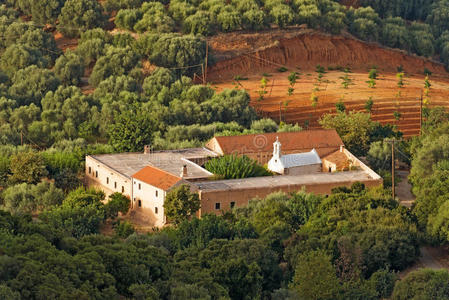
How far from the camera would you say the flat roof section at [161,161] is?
218 feet

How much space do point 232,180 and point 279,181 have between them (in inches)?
97.9

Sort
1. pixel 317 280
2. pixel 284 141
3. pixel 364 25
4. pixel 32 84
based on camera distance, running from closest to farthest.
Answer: pixel 317 280
pixel 284 141
pixel 32 84
pixel 364 25

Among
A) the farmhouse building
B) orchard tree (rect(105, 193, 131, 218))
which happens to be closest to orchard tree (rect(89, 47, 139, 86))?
the farmhouse building

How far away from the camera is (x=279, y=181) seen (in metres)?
65.2

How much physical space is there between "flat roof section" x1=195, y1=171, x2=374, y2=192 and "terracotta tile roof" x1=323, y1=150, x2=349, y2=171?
1.59 m

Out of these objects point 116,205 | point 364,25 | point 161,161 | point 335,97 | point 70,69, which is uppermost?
point 364,25

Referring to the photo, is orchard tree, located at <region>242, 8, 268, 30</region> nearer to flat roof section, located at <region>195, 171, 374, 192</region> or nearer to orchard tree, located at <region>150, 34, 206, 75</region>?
orchard tree, located at <region>150, 34, 206, 75</region>

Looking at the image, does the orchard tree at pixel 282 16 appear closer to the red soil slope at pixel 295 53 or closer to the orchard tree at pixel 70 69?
the red soil slope at pixel 295 53

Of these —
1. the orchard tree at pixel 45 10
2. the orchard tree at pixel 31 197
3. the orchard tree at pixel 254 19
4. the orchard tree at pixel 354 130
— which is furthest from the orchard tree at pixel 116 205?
the orchard tree at pixel 45 10

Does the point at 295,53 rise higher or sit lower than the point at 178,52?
lower

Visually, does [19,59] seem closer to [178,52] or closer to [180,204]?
[178,52]

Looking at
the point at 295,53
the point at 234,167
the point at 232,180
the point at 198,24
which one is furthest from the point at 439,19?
the point at 232,180

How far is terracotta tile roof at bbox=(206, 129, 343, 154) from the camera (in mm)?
70250

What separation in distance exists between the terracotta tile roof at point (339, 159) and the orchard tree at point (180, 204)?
37.3 feet
